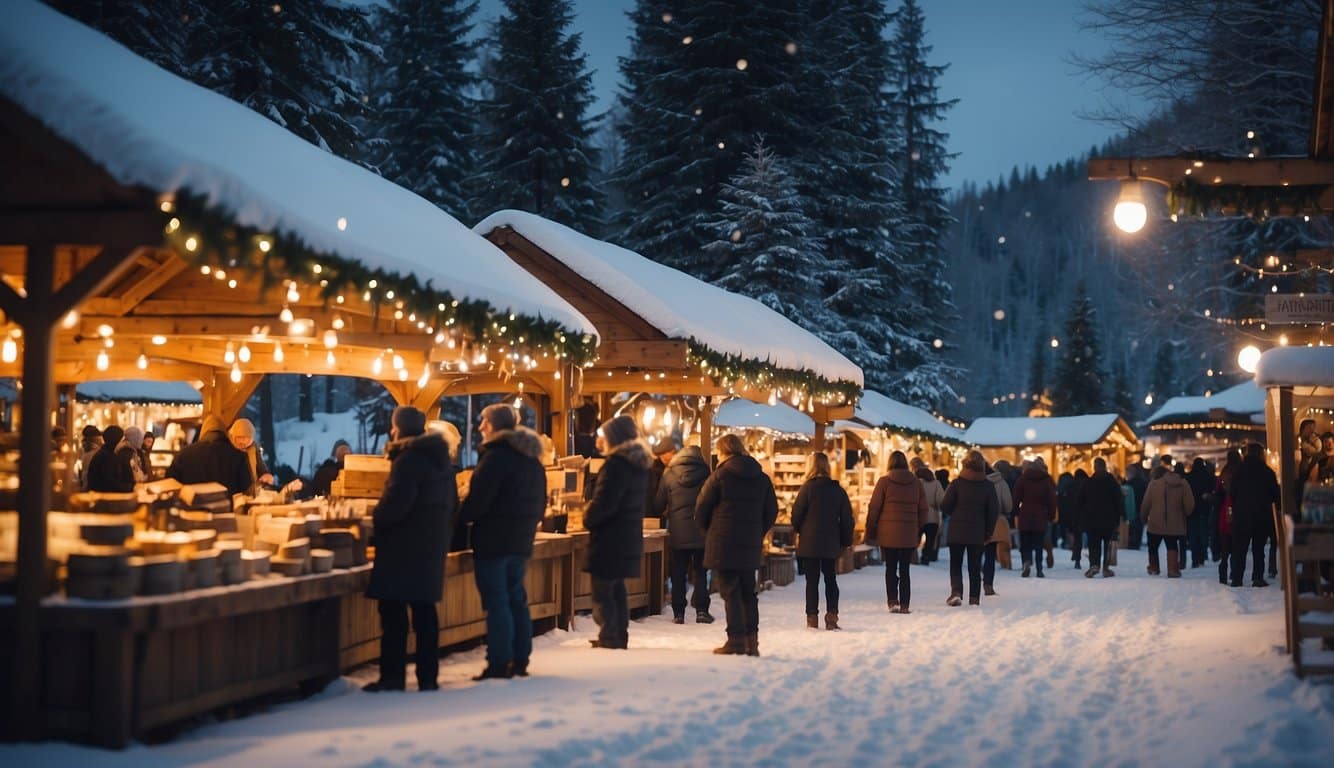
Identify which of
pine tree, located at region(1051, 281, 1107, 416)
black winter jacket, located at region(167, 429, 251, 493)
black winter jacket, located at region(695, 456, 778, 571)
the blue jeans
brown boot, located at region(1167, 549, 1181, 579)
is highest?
pine tree, located at region(1051, 281, 1107, 416)

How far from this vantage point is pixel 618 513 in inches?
388

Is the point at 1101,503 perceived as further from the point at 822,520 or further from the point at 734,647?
the point at 734,647

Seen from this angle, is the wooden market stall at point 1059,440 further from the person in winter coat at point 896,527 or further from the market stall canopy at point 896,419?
the person in winter coat at point 896,527

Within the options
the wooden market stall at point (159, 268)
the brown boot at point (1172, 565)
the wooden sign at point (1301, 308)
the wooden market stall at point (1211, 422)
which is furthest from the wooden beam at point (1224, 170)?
the wooden market stall at point (1211, 422)

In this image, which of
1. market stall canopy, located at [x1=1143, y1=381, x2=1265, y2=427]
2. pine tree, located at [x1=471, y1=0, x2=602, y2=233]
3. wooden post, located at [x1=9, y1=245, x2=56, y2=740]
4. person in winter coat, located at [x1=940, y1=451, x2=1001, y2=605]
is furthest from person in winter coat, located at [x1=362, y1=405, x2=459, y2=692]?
pine tree, located at [x1=471, y1=0, x2=602, y2=233]

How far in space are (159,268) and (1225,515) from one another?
14545 millimetres

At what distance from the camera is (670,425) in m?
21.9

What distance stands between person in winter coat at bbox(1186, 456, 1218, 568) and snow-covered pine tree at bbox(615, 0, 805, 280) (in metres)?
17.6

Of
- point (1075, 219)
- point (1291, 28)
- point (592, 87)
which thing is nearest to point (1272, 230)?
point (1291, 28)

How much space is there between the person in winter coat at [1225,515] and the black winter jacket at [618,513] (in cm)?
940

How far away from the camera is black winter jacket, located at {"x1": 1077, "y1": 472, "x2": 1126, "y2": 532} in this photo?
64.4ft

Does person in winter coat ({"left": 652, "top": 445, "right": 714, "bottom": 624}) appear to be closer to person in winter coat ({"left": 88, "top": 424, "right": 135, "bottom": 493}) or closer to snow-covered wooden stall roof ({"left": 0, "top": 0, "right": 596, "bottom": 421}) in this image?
snow-covered wooden stall roof ({"left": 0, "top": 0, "right": 596, "bottom": 421})

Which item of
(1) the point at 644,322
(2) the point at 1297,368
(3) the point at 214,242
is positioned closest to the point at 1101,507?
(2) the point at 1297,368

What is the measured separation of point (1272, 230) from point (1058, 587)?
11.5m
